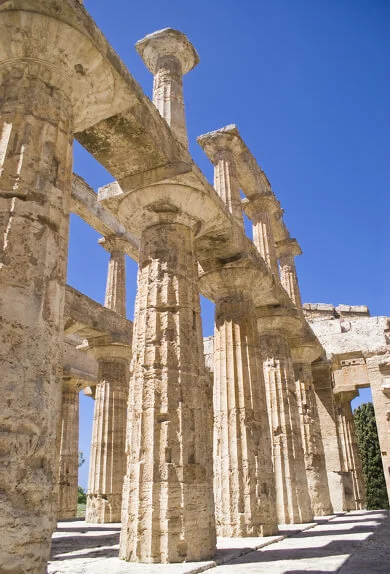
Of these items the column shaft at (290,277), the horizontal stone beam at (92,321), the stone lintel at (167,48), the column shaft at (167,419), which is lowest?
the column shaft at (167,419)

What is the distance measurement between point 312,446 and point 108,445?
20.1 ft

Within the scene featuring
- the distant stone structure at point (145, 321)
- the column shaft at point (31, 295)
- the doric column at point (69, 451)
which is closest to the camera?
the column shaft at point (31, 295)

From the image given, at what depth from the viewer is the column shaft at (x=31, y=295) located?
11.7 ft

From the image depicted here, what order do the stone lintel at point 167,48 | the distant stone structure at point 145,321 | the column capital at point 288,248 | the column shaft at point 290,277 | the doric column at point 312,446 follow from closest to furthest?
the distant stone structure at point 145,321 < the stone lintel at point 167,48 < the doric column at point 312,446 < the column shaft at point 290,277 < the column capital at point 288,248

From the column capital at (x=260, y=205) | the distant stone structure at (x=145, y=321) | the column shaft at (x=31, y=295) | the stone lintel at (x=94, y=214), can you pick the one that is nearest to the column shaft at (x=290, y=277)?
the distant stone structure at (x=145, y=321)

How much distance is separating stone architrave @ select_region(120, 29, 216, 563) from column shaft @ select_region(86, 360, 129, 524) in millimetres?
7669

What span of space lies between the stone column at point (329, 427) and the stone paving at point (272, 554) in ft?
25.7

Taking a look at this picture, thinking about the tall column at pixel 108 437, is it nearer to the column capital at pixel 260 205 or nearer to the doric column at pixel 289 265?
the column capital at pixel 260 205

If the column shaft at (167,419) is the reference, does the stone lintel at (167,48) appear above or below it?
above

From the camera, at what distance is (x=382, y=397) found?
664 inches

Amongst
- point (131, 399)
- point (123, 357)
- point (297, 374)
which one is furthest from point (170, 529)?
point (297, 374)

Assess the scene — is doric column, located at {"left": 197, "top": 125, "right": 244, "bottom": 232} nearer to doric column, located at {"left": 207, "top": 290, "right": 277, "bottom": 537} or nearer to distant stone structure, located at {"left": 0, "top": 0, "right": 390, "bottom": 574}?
distant stone structure, located at {"left": 0, "top": 0, "right": 390, "bottom": 574}

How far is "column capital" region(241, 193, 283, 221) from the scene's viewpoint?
14789mm

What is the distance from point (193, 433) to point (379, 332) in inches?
475
